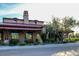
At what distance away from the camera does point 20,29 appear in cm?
1914

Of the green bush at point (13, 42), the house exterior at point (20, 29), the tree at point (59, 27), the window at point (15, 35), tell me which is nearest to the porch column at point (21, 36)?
the house exterior at point (20, 29)

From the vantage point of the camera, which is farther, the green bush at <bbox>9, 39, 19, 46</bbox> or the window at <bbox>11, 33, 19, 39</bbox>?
the window at <bbox>11, 33, 19, 39</bbox>

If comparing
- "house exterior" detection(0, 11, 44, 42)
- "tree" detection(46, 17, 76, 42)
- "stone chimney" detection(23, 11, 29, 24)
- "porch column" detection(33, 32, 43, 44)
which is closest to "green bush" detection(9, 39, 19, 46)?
"house exterior" detection(0, 11, 44, 42)

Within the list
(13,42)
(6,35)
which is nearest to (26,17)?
(13,42)

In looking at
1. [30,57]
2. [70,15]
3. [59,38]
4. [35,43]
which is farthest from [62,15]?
[30,57]

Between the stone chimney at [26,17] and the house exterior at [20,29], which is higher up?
the stone chimney at [26,17]

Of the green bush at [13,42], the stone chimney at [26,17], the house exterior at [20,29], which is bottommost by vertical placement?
the green bush at [13,42]

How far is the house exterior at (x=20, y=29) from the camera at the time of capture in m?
18.1

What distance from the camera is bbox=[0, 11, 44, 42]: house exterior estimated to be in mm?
18141

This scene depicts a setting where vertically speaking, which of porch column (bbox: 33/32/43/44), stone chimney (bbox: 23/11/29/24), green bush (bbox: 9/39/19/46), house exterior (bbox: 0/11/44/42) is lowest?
green bush (bbox: 9/39/19/46)

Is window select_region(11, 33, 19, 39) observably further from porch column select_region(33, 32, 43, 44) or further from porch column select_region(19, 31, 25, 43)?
porch column select_region(33, 32, 43, 44)

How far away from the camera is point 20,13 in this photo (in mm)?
16062

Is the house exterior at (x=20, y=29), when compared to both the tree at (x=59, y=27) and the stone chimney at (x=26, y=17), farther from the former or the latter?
the tree at (x=59, y=27)

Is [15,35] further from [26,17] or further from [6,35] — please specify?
[26,17]
